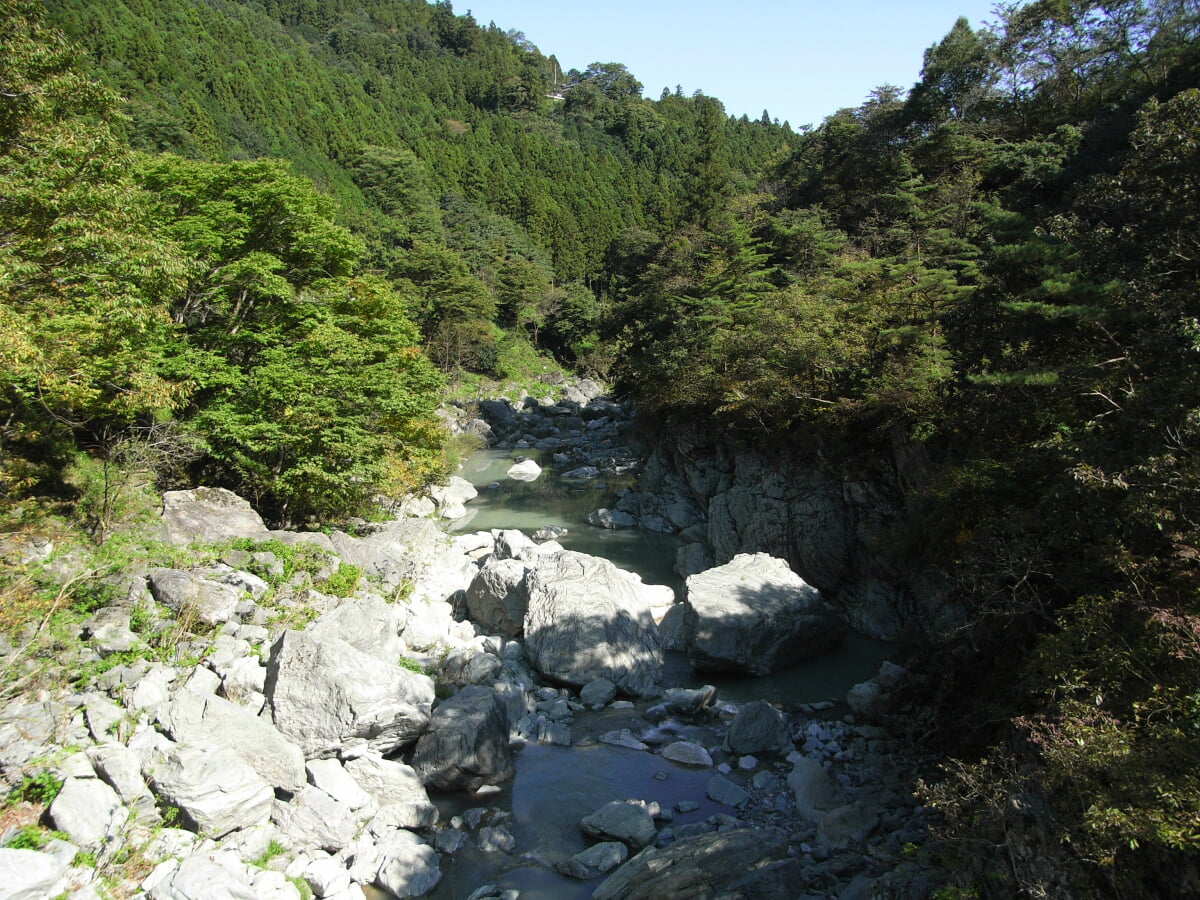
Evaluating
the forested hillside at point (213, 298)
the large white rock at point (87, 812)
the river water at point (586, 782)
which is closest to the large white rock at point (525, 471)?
the forested hillside at point (213, 298)

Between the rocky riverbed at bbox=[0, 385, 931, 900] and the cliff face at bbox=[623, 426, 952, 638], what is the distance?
1965mm

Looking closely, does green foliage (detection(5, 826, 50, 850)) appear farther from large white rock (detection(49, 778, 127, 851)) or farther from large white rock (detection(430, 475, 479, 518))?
large white rock (detection(430, 475, 479, 518))

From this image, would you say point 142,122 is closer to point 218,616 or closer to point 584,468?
point 584,468

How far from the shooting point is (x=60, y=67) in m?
9.91

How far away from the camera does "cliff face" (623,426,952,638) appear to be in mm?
16016

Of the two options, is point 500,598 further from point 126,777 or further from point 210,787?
point 126,777

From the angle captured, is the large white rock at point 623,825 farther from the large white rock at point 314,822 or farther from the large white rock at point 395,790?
the large white rock at point 314,822

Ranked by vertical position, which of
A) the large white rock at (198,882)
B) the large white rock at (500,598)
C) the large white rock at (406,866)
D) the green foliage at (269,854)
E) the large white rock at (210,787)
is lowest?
the large white rock at (406,866)

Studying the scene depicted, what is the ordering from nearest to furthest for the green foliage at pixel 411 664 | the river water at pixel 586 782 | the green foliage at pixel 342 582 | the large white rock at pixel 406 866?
the large white rock at pixel 406 866, the river water at pixel 586 782, the green foliage at pixel 411 664, the green foliage at pixel 342 582

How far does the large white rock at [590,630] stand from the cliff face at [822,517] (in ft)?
17.1

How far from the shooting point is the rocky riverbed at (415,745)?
26.2 feet

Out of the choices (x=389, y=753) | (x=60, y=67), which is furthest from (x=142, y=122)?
(x=389, y=753)

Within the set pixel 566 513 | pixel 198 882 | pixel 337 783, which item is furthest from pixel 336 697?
pixel 566 513

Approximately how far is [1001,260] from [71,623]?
1486 cm
